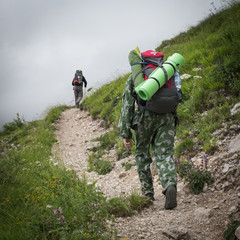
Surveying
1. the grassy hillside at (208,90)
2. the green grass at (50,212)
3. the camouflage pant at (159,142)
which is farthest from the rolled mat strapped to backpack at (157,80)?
the grassy hillside at (208,90)

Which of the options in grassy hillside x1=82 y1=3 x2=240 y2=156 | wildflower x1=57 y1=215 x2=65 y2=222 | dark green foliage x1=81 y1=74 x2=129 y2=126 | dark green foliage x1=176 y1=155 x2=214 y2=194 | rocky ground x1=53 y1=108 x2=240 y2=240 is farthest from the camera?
dark green foliage x1=81 y1=74 x2=129 y2=126

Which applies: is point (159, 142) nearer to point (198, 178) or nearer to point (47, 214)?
point (198, 178)

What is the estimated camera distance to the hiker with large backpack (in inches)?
126

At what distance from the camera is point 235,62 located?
6312 millimetres

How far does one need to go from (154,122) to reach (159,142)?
1.07 feet

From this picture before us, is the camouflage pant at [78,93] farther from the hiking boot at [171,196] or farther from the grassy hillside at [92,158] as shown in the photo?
the hiking boot at [171,196]

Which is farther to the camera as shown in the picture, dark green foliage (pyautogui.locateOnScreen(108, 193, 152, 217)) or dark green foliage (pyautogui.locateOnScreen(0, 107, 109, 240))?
dark green foliage (pyautogui.locateOnScreen(108, 193, 152, 217))

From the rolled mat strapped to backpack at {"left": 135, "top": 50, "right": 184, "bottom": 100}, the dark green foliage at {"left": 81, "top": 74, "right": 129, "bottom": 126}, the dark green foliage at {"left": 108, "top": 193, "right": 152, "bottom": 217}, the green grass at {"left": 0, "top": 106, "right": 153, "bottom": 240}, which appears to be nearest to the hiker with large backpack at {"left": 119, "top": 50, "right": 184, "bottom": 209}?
the rolled mat strapped to backpack at {"left": 135, "top": 50, "right": 184, "bottom": 100}

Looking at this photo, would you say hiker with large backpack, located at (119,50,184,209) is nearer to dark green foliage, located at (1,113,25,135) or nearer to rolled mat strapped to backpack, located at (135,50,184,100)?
rolled mat strapped to backpack, located at (135,50,184,100)

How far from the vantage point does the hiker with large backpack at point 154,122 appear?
10.5 ft

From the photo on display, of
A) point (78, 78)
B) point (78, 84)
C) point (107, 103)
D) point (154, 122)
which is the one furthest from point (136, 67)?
point (78, 84)

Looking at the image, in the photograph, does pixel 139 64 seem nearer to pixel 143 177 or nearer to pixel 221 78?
pixel 143 177

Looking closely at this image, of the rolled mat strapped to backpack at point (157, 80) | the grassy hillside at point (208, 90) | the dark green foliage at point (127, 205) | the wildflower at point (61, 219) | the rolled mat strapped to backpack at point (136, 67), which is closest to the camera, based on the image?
the wildflower at point (61, 219)

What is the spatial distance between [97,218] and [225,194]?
2.00 metres
